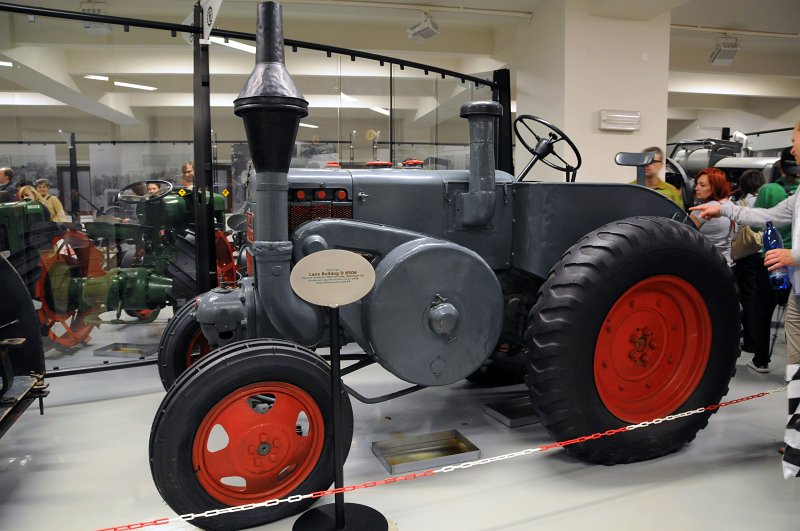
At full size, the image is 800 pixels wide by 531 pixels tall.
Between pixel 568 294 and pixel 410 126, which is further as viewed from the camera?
pixel 410 126

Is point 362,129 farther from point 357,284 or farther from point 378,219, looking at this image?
point 357,284

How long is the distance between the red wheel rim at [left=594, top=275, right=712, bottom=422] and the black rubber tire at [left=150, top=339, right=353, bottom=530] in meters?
1.14

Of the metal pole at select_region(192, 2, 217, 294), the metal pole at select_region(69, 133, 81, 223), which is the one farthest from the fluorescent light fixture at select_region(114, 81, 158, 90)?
the metal pole at select_region(192, 2, 217, 294)

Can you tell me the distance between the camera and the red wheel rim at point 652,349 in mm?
2633

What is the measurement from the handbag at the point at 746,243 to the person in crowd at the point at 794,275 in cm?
112

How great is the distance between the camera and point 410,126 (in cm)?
625

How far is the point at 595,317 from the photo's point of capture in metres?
2.50

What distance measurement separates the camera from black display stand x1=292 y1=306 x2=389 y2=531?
2.04 meters

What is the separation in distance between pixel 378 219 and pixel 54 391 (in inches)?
92.6

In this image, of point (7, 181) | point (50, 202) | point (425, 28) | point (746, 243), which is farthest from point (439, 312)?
point (425, 28)

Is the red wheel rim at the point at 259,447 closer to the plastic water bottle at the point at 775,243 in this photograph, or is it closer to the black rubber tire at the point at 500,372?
the black rubber tire at the point at 500,372

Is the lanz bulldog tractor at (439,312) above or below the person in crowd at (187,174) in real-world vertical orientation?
below

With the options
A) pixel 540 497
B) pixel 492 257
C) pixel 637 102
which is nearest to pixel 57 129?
pixel 492 257

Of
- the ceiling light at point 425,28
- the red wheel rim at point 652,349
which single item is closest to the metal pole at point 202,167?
the red wheel rim at point 652,349
